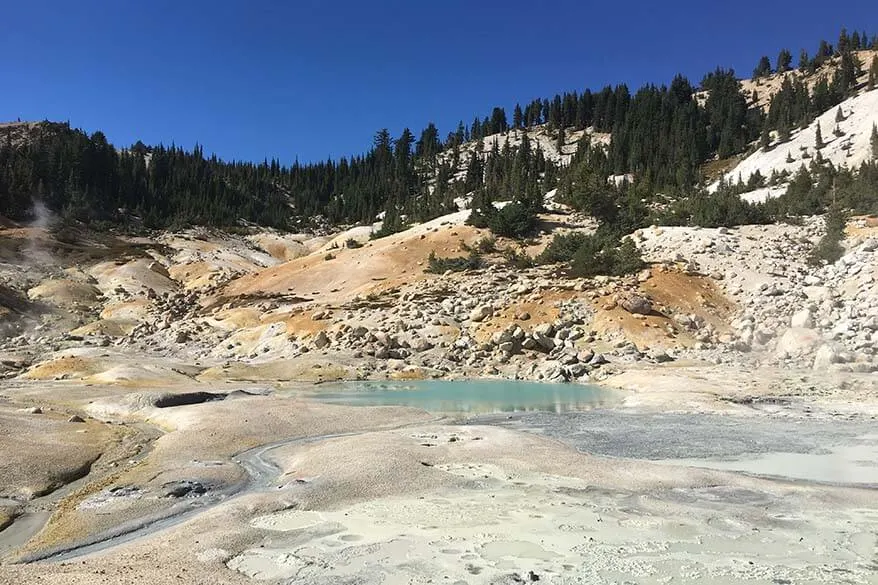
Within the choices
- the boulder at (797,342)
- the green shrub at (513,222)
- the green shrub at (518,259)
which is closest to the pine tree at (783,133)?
the green shrub at (513,222)

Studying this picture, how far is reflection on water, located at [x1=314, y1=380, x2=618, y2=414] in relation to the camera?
2447 centimetres

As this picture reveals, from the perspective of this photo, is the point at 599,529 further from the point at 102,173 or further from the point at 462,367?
the point at 102,173

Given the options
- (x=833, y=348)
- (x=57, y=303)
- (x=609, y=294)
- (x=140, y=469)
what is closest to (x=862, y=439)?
(x=833, y=348)

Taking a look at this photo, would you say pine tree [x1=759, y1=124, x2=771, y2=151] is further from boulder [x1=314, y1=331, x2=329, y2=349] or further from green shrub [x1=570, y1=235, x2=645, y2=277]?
boulder [x1=314, y1=331, x2=329, y2=349]

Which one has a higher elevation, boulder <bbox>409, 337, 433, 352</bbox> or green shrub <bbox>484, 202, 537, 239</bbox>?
green shrub <bbox>484, 202, 537, 239</bbox>

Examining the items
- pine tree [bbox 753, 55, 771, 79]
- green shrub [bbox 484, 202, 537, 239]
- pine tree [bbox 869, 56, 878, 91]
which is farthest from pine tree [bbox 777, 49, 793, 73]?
green shrub [bbox 484, 202, 537, 239]

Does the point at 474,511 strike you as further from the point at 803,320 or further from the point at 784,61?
the point at 784,61

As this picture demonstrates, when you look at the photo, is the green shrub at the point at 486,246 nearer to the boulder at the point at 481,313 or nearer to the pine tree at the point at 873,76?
the boulder at the point at 481,313

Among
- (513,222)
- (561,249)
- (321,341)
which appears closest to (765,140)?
(513,222)

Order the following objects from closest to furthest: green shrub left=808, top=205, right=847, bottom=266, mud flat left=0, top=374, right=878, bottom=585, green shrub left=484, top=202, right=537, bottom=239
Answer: mud flat left=0, top=374, right=878, bottom=585, green shrub left=808, top=205, right=847, bottom=266, green shrub left=484, top=202, right=537, bottom=239

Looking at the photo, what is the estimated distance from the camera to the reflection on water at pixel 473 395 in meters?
24.5

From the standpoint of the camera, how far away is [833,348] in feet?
92.0

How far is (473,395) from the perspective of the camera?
27703 millimetres

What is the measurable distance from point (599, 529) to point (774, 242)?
42492 mm
